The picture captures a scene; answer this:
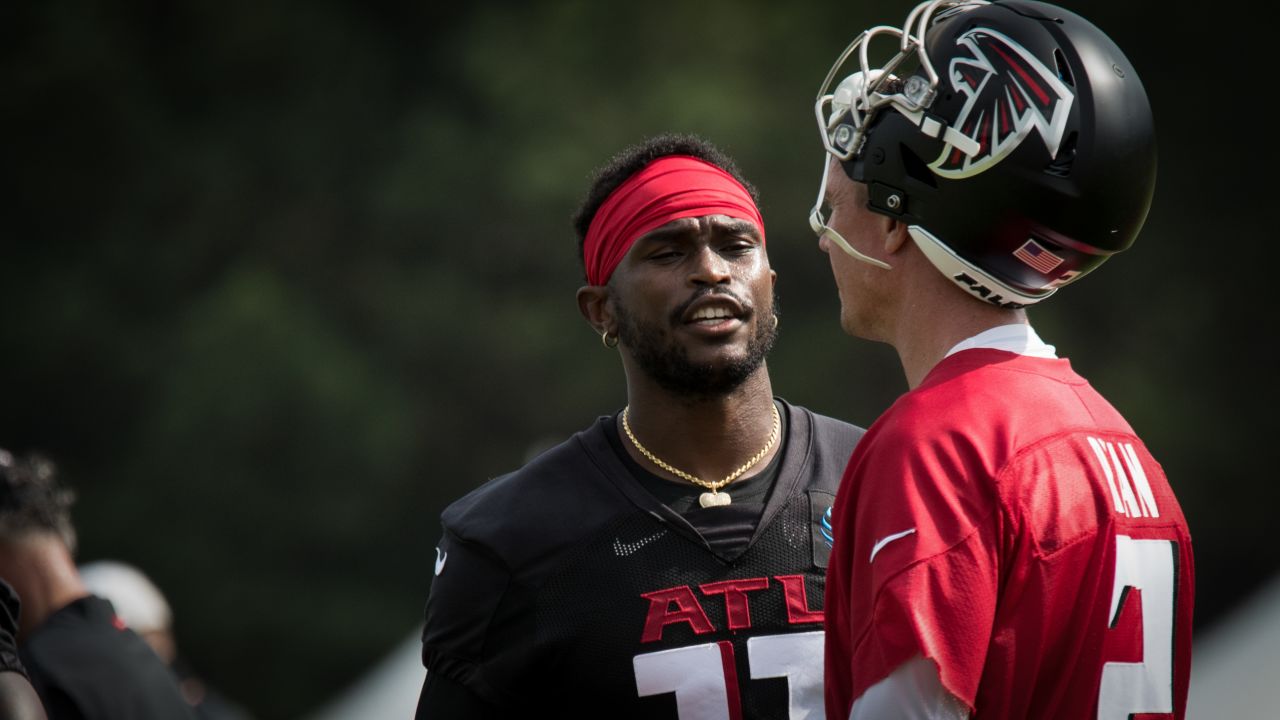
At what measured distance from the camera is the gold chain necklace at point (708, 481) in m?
3.06

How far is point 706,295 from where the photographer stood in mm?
3098

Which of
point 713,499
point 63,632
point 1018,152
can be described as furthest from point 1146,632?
point 63,632

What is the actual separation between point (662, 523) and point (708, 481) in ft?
0.60

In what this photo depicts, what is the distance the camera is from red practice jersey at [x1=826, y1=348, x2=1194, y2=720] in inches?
75.4

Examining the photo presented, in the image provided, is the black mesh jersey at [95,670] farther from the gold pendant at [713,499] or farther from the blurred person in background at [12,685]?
the gold pendant at [713,499]

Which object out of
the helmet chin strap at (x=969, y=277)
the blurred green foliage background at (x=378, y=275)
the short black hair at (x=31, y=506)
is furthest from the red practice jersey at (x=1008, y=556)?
the blurred green foliage background at (x=378, y=275)

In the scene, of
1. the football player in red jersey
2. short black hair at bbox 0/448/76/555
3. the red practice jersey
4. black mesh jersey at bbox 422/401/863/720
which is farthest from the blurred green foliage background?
the red practice jersey

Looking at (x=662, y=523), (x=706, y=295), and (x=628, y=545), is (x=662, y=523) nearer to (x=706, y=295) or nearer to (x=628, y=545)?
(x=628, y=545)

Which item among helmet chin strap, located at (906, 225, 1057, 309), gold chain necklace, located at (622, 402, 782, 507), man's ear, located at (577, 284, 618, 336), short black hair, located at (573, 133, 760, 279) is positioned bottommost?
gold chain necklace, located at (622, 402, 782, 507)

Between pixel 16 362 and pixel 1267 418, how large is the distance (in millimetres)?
9799

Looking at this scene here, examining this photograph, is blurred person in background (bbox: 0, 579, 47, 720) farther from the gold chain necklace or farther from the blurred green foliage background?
the blurred green foliage background

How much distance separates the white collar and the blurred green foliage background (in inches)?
336

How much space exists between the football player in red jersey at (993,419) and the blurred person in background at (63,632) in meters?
2.32

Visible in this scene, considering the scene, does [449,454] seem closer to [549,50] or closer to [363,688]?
[363,688]
